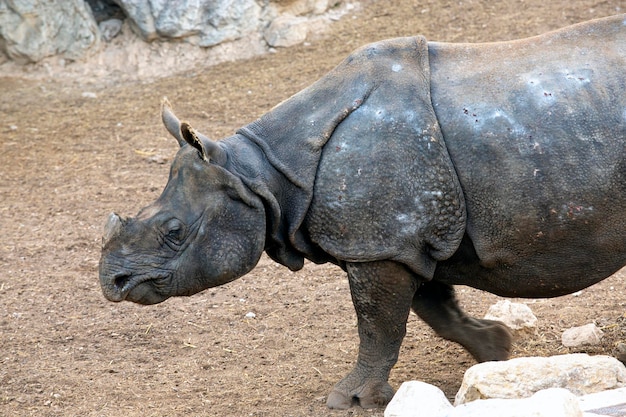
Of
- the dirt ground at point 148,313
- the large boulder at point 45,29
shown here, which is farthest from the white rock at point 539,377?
the large boulder at point 45,29

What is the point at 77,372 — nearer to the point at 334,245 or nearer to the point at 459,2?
the point at 334,245

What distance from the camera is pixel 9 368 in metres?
6.99

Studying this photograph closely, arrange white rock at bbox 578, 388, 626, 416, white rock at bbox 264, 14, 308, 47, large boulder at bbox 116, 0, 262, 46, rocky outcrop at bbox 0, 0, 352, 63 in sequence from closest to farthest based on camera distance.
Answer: white rock at bbox 578, 388, 626, 416
rocky outcrop at bbox 0, 0, 352, 63
large boulder at bbox 116, 0, 262, 46
white rock at bbox 264, 14, 308, 47

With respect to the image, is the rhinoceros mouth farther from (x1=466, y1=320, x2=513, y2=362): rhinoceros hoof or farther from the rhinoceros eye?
(x1=466, y1=320, x2=513, y2=362): rhinoceros hoof

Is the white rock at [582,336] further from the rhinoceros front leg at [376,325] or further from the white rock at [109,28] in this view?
the white rock at [109,28]

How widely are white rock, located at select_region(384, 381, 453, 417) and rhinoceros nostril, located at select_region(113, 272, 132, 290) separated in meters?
1.63

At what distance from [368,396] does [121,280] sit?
1590 millimetres

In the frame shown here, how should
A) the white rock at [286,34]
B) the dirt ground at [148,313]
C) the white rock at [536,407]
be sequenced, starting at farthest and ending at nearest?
1. the white rock at [286,34]
2. the dirt ground at [148,313]
3. the white rock at [536,407]

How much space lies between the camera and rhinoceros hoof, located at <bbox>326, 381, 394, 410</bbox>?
6.02 meters

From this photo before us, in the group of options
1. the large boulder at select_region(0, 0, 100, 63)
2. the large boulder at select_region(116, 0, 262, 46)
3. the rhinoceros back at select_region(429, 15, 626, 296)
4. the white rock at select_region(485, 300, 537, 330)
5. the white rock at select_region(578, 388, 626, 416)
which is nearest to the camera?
the white rock at select_region(578, 388, 626, 416)

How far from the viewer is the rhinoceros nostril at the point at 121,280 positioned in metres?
5.65

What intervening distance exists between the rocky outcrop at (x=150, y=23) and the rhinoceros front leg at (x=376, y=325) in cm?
892

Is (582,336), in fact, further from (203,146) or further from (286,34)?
(286,34)

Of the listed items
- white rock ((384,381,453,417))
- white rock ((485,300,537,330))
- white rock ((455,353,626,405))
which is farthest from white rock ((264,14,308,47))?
white rock ((384,381,453,417))
